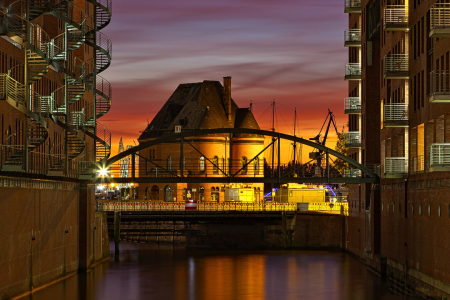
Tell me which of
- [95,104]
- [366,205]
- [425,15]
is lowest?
[366,205]

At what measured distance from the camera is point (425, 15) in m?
41.6

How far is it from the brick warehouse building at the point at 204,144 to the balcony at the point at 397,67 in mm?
59141

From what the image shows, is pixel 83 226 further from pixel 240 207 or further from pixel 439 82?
pixel 240 207

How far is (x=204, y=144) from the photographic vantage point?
358 feet

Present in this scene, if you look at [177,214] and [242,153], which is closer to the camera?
[177,214]

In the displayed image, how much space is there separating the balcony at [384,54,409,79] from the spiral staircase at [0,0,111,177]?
1719 centimetres

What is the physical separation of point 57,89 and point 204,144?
6063cm

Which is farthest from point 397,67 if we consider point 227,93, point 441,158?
point 227,93

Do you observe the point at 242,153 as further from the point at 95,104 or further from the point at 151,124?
the point at 95,104

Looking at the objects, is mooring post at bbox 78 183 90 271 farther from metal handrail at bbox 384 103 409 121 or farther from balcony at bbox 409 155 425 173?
balcony at bbox 409 155 425 173

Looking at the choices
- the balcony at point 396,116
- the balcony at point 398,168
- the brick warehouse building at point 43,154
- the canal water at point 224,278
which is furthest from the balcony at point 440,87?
the brick warehouse building at point 43,154

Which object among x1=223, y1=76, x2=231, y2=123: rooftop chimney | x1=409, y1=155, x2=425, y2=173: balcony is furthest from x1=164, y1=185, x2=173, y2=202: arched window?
x1=409, y1=155, x2=425, y2=173: balcony

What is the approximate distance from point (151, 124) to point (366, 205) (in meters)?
66.8

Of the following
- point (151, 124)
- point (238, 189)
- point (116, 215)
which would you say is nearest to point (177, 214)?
point (116, 215)
